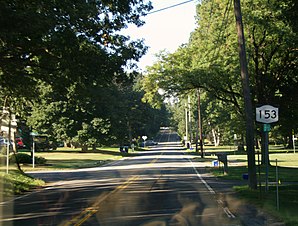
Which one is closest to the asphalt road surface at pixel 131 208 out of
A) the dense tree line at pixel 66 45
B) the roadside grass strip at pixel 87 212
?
the roadside grass strip at pixel 87 212

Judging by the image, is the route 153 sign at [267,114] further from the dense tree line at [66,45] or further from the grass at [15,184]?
the grass at [15,184]

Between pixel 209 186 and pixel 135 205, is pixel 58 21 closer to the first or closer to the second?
pixel 135 205

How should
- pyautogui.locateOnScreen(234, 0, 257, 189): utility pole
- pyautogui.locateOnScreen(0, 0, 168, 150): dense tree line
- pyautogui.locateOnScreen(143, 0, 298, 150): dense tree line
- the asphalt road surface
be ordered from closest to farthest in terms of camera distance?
1. the asphalt road surface
2. pyautogui.locateOnScreen(0, 0, 168, 150): dense tree line
3. pyautogui.locateOnScreen(234, 0, 257, 189): utility pole
4. pyautogui.locateOnScreen(143, 0, 298, 150): dense tree line

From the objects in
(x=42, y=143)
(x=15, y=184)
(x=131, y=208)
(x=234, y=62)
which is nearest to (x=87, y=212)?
(x=131, y=208)

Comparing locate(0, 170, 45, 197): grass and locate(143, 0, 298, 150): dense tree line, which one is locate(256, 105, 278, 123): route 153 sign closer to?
locate(0, 170, 45, 197): grass

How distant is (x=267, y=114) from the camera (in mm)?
13961

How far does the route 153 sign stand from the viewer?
13867mm

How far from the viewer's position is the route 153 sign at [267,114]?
45.5ft

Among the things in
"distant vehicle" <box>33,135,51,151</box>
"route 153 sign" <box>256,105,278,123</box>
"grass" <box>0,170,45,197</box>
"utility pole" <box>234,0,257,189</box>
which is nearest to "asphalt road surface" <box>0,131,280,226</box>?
"grass" <box>0,170,45,197</box>

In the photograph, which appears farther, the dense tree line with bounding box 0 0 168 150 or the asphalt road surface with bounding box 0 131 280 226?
the dense tree line with bounding box 0 0 168 150

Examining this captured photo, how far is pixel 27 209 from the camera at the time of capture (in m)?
13.5

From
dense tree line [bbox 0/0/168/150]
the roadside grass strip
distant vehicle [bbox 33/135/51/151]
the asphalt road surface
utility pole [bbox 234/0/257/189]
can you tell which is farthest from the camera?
distant vehicle [bbox 33/135/51/151]

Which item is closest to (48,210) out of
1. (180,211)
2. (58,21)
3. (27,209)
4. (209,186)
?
(27,209)

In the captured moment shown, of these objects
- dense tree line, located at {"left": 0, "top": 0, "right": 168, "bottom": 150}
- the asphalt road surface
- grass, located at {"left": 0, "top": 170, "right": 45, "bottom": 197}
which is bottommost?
the asphalt road surface
